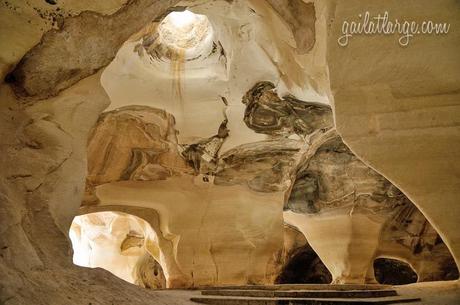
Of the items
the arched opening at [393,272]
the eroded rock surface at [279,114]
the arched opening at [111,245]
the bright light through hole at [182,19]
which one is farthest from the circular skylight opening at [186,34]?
the arched opening at [393,272]

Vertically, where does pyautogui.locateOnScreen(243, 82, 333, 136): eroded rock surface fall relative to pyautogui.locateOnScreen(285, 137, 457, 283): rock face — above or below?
above

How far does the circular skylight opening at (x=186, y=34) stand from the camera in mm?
6562

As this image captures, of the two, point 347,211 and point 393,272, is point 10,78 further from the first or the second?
point 393,272

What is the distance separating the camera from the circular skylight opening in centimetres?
656

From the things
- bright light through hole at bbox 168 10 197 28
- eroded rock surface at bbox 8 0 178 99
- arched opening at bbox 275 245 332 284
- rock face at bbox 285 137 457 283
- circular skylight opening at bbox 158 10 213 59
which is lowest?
arched opening at bbox 275 245 332 284

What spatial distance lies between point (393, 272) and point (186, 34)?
893 cm

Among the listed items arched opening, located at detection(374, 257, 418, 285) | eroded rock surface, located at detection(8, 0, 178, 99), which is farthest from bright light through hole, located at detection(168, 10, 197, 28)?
arched opening, located at detection(374, 257, 418, 285)

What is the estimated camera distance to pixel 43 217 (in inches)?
123

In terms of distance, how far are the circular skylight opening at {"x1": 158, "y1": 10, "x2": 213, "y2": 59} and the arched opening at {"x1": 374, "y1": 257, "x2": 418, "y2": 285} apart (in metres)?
8.40

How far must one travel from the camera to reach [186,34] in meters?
6.65

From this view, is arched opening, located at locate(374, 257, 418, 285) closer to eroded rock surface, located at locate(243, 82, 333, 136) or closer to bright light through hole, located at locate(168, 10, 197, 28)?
eroded rock surface, located at locate(243, 82, 333, 136)

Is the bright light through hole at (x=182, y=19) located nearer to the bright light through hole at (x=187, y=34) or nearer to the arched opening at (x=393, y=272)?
the bright light through hole at (x=187, y=34)

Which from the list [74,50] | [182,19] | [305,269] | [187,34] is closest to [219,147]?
[187,34]

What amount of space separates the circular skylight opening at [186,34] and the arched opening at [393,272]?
8.40m
